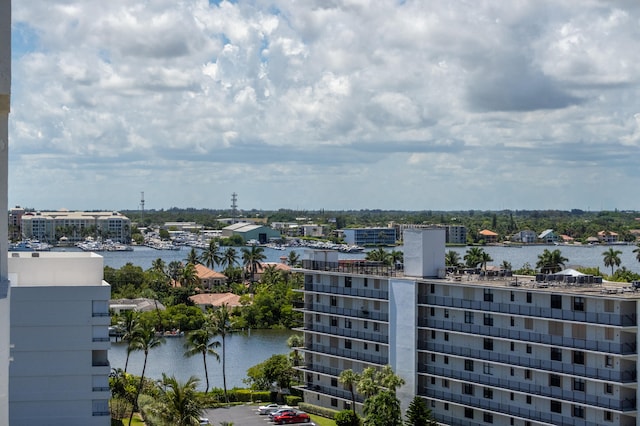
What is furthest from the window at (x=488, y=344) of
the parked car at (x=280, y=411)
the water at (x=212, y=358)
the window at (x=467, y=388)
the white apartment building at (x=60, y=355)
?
the water at (x=212, y=358)

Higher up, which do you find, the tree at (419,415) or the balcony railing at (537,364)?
the balcony railing at (537,364)

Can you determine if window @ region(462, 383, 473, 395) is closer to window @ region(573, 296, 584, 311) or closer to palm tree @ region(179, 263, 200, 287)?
window @ region(573, 296, 584, 311)

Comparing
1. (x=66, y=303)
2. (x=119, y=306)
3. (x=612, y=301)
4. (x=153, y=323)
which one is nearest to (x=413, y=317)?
(x=612, y=301)

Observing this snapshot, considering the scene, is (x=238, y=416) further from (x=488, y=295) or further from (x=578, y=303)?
(x=578, y=303)

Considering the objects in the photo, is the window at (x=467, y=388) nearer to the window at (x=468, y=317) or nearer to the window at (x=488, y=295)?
the window at (x=468, y=317)

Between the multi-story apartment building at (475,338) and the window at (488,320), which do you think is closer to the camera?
the multi-story apartment building at (475,338)

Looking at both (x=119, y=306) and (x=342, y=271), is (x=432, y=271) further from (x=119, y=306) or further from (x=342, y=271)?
(x=119, y=306)
